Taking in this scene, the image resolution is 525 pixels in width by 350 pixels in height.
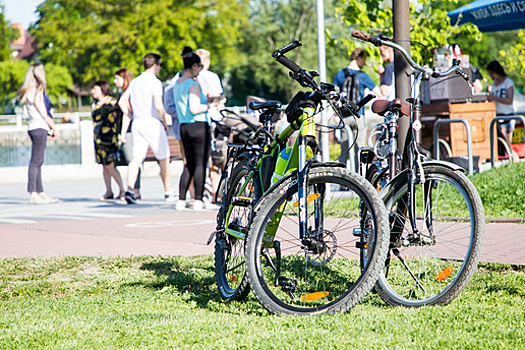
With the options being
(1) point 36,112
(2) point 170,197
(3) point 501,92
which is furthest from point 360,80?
(1) point 36,112

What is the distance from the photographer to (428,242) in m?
3.76

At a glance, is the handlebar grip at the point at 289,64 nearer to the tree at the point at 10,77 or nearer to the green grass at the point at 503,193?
the green grass at the point at 503,193

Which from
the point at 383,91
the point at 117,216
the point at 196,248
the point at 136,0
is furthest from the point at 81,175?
the point at 136,0

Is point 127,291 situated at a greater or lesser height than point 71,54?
lesser

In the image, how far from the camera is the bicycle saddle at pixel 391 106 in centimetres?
403

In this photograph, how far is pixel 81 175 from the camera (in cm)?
1878

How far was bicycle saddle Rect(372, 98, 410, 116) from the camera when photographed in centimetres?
403

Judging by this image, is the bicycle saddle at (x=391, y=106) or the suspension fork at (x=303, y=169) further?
the bicycle saddle at (x=391, y=106)

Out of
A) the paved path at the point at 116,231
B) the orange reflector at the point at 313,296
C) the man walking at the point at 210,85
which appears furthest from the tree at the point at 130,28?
the orange reflector at the point at 313,296

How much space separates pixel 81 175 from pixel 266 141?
1546 centimetres

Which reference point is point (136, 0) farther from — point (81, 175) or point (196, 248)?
point (196, 248)

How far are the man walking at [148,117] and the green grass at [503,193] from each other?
4884mm

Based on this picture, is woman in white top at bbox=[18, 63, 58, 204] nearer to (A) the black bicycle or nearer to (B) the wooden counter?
(B) the wooden counter

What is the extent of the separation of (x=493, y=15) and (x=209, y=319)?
1101 centimetres
